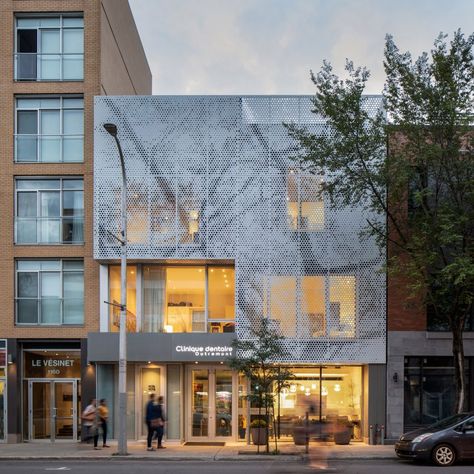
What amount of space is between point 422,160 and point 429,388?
339 inches

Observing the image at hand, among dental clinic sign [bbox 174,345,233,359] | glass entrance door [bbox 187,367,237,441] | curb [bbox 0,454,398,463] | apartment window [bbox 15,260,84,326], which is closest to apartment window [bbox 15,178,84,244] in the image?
apartment window [bbox 15,260,84,326]

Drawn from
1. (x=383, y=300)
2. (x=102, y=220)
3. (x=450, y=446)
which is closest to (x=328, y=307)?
(x=383, y=300)

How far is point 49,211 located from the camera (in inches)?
944

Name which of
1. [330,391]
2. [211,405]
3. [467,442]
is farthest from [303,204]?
[467,442]

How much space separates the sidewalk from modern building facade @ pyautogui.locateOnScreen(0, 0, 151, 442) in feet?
6.99

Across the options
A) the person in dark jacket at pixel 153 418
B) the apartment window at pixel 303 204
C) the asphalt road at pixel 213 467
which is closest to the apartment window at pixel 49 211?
the person in dark jacket at pixel 153 418

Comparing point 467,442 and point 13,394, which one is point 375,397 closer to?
point 467,442

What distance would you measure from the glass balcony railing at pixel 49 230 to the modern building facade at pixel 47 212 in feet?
0.13

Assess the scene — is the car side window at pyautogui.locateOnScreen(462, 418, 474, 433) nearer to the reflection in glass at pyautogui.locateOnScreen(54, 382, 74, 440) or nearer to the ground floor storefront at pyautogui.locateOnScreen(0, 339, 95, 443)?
the ground floor storefront at pyautogui.locateOnScreen(0, 339, 95, 443)

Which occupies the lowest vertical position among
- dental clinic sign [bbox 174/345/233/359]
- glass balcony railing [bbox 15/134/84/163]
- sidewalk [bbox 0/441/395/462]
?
sidewalk [bbox 0/441/395/462]

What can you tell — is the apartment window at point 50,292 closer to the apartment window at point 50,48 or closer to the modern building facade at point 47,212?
the modern building facade at point 47,212

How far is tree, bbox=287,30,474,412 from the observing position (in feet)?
61.9

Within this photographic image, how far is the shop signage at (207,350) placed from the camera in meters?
22.2

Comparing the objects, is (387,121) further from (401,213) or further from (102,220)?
(102,220)
